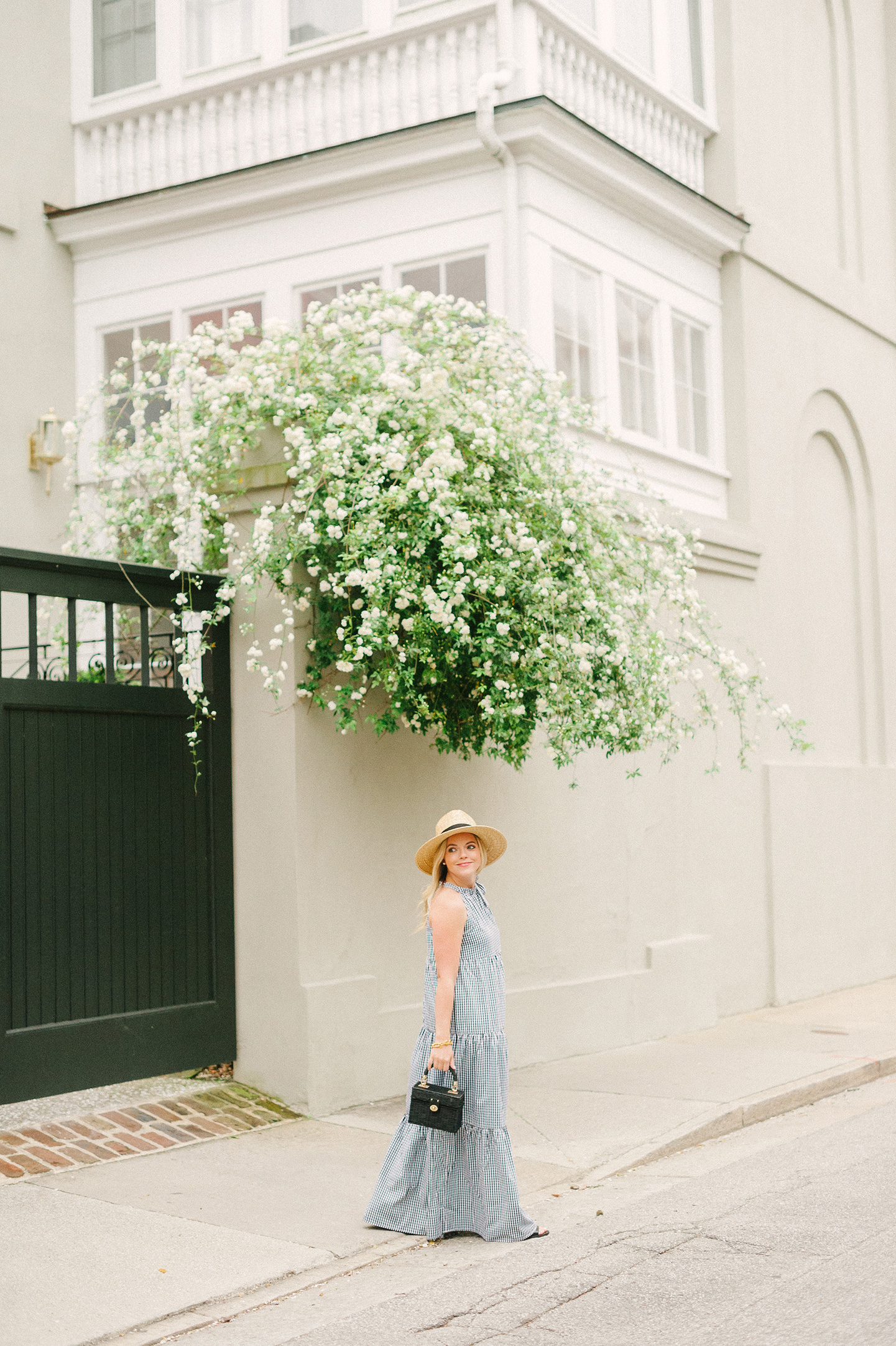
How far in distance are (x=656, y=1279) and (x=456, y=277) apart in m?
7.61

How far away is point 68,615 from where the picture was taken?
7531mm

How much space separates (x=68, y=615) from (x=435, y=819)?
2.84 m

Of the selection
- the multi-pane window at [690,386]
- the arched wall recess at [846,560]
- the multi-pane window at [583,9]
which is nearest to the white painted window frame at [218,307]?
the multi-pane window at [583,9]

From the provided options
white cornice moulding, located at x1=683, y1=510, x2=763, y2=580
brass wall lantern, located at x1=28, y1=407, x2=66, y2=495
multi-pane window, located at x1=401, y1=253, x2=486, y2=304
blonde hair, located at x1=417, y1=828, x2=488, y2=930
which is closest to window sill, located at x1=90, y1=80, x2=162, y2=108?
brass wall lantern, located at x1=28, y1=407, x2=66, y2=495

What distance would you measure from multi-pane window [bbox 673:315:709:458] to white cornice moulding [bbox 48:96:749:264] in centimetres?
74

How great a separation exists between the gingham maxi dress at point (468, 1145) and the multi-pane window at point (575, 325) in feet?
18.7

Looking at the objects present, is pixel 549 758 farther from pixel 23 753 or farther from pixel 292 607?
pixel 23 753

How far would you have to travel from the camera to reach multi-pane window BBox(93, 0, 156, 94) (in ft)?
40.6

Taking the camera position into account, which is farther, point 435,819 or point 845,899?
point 845,899

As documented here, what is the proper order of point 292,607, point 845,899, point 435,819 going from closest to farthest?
point 292,607
point 435,819
point 845,899

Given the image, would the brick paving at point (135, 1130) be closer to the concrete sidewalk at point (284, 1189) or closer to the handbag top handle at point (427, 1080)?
the concrete sidewalk at point (284, 1189)

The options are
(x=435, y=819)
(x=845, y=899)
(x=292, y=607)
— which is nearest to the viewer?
(x=292, y=607)

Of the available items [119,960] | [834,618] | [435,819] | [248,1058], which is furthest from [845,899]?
[119,960]

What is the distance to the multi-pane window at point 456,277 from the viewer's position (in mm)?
10758
